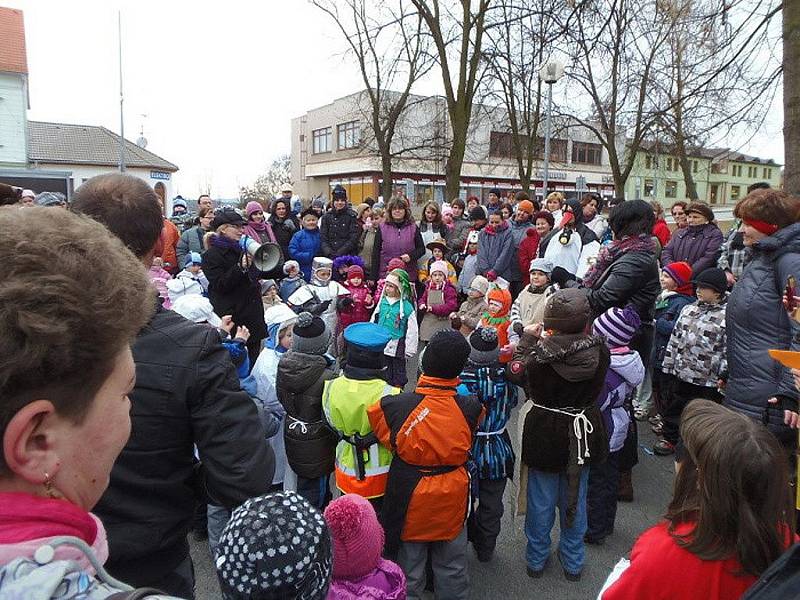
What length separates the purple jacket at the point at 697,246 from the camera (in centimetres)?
600

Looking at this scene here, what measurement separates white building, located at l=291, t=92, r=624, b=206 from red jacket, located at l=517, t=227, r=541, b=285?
A: 2924cm

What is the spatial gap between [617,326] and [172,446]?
3.06 metres

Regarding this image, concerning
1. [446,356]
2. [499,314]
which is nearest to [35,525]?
[446,356]

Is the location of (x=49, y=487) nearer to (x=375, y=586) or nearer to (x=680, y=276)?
(x=375, y=586)

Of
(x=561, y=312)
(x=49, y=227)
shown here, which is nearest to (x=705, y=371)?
(x=561, y=312)

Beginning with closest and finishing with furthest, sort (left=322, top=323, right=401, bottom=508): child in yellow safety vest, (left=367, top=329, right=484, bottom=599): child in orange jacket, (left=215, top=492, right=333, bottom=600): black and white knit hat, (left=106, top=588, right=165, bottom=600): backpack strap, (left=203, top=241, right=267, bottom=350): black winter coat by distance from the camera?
(left=106, top=588, right=165, bottom=600): backpack strap
(left=215, top=492, right=333, bottom=600): black and white knit hat
(left=367, top=329, right=484, bottom=599): child in orange jacket
(left=322, top=323, right=401, bottom=508): child in yellow safety vest
(left=203, top=241, right=267, bottom=350): black winter coat

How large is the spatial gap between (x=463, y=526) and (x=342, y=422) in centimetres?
88

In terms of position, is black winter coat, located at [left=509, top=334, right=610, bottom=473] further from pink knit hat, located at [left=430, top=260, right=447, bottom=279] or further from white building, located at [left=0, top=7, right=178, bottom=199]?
white building, located at [left=0, top=7, right=178, bottom=199]

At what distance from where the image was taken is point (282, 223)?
8742 mm

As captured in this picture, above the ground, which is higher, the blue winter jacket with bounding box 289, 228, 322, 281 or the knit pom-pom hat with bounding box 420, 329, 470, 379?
the blue winter jacket with bounding box 289, 228, 322, 281

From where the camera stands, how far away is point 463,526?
3.00 metres

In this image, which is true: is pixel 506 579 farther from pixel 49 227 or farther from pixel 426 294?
pixel 426 294

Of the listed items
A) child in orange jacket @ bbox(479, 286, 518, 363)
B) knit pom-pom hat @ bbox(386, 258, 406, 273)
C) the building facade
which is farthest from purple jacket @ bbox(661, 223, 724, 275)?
the building facade

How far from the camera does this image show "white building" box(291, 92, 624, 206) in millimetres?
40094
